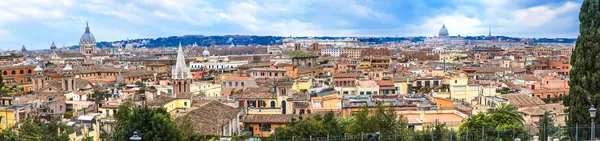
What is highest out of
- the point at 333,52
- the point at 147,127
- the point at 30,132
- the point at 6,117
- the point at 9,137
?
the point at 333,52

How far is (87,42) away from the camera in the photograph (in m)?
140

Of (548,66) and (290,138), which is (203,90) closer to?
(290,138)

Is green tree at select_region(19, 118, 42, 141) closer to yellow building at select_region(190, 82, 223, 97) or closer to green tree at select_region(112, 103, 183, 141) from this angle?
green tree at select_region(112, 103, 183, 141)

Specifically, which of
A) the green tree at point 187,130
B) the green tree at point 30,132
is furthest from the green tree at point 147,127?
the green tree at point 30,132

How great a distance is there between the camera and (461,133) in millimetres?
18016

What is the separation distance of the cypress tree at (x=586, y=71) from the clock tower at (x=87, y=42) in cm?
12824

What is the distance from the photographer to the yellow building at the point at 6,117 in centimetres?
2505

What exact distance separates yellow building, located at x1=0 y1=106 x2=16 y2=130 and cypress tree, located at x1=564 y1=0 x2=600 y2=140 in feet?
73.1

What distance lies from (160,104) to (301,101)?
741cm

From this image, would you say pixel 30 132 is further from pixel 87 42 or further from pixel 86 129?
pixel 87 42

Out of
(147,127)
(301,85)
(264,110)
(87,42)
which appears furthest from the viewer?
(87,42)

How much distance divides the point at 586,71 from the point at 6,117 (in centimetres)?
2322

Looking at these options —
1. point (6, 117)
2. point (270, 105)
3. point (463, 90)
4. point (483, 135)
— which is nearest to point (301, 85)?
point (270, 105)

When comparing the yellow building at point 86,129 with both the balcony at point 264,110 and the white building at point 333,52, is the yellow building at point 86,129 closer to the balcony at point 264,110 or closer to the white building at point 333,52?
the balcony at point 264,110
